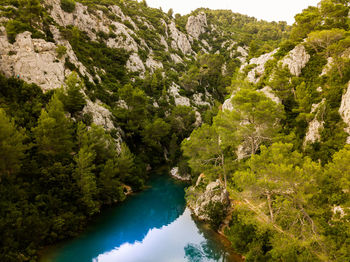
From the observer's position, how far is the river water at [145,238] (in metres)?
22.4

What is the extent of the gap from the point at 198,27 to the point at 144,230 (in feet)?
363

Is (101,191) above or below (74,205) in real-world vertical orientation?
above

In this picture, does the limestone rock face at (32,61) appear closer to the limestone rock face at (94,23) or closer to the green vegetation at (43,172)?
the green vegetation at (43,172)

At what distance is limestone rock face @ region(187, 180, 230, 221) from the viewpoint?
27453 mm

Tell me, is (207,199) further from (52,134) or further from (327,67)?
(327,67)

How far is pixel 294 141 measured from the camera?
25703 mm

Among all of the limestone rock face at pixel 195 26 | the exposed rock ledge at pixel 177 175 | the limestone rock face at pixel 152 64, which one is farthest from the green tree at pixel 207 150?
the limestone rock face at pixel 195 26

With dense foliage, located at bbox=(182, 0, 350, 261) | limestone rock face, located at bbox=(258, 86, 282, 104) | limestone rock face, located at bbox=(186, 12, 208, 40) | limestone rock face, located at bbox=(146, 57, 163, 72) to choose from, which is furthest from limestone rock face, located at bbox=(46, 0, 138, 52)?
limestone rock face, located at bbox=(258, 86, 282, 104)

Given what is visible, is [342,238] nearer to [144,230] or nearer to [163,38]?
[144,230]

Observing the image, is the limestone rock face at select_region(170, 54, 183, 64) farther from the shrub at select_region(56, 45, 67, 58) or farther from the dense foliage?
the shrub at select_region(56, 45, 67, 58)

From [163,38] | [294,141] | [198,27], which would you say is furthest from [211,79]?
[294,141]

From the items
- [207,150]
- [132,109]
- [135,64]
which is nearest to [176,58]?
[135,64]

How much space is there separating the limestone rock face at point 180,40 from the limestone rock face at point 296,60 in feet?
224

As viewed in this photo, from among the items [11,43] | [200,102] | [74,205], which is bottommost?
[74,205]
